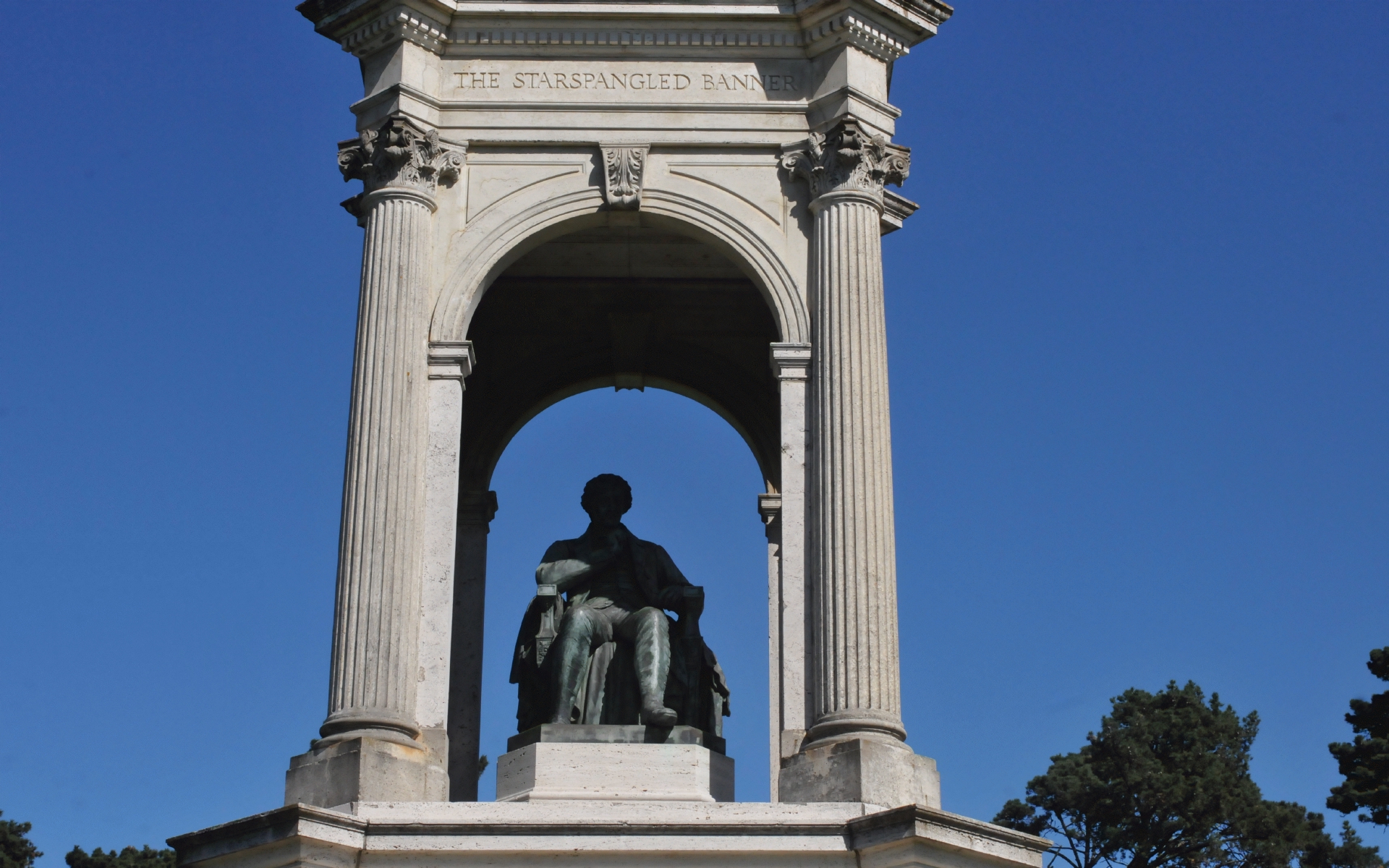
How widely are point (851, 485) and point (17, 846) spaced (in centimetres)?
3410

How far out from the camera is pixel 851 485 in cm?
1772

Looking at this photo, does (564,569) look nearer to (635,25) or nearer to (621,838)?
(621,838)

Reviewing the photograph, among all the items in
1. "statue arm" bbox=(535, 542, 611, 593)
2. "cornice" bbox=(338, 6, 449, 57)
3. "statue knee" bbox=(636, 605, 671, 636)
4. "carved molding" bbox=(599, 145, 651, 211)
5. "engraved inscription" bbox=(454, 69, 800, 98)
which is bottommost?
"statue knee" bbox=(636, 605, 671, 636)

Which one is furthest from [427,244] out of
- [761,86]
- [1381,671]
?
[1381,671]

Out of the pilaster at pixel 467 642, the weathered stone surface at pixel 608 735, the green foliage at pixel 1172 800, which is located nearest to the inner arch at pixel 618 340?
the pilaster at pixel 467 642

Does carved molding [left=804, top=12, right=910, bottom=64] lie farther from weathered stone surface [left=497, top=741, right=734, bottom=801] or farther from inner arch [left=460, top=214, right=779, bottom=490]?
weathered stone surface [left=497, top=741, right=734, bottom=801]

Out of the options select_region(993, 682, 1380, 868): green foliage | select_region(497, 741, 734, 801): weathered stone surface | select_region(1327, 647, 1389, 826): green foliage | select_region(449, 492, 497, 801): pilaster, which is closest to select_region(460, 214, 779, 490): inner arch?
select_region(449, 492, 497, 801): pilaster

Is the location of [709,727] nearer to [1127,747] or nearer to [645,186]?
[645,186]

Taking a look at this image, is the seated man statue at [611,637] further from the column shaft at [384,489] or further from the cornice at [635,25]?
the cornice at [635,25]

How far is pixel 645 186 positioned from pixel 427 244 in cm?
193

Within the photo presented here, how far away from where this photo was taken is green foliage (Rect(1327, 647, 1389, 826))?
133 feet

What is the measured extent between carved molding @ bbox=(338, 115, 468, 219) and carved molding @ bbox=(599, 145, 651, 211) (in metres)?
1.25

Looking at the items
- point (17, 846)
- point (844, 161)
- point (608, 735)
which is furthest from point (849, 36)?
point (17, 846)

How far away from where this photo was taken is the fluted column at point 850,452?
56.0 feet
